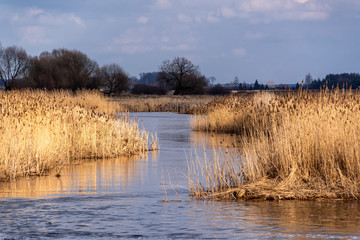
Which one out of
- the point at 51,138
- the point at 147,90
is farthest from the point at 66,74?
the point at 51,138

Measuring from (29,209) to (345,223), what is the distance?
4.72m

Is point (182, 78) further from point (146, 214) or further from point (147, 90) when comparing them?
point (146, 214)

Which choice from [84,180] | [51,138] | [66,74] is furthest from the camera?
[66,74]

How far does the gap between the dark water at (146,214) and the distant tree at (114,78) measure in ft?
193

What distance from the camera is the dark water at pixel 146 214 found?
666 cm

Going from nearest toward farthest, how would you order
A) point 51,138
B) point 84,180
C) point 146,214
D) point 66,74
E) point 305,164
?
point 146,214, point 305,164, point 84,180, point 51,138, point 66,74

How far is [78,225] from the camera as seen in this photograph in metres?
7.11

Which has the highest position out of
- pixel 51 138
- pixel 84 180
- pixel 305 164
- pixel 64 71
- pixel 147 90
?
pixel 64 71

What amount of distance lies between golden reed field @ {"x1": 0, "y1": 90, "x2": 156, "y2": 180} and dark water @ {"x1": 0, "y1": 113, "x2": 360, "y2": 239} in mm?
714

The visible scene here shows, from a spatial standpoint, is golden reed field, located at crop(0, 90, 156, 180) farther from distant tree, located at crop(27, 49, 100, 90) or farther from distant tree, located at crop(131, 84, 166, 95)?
distant tree, located at crop(131, 84, 166, 95)

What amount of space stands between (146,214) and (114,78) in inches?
2478

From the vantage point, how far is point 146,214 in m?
7.75

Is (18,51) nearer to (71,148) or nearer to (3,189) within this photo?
(71,148)

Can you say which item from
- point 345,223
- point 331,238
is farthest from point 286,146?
point 331,238
